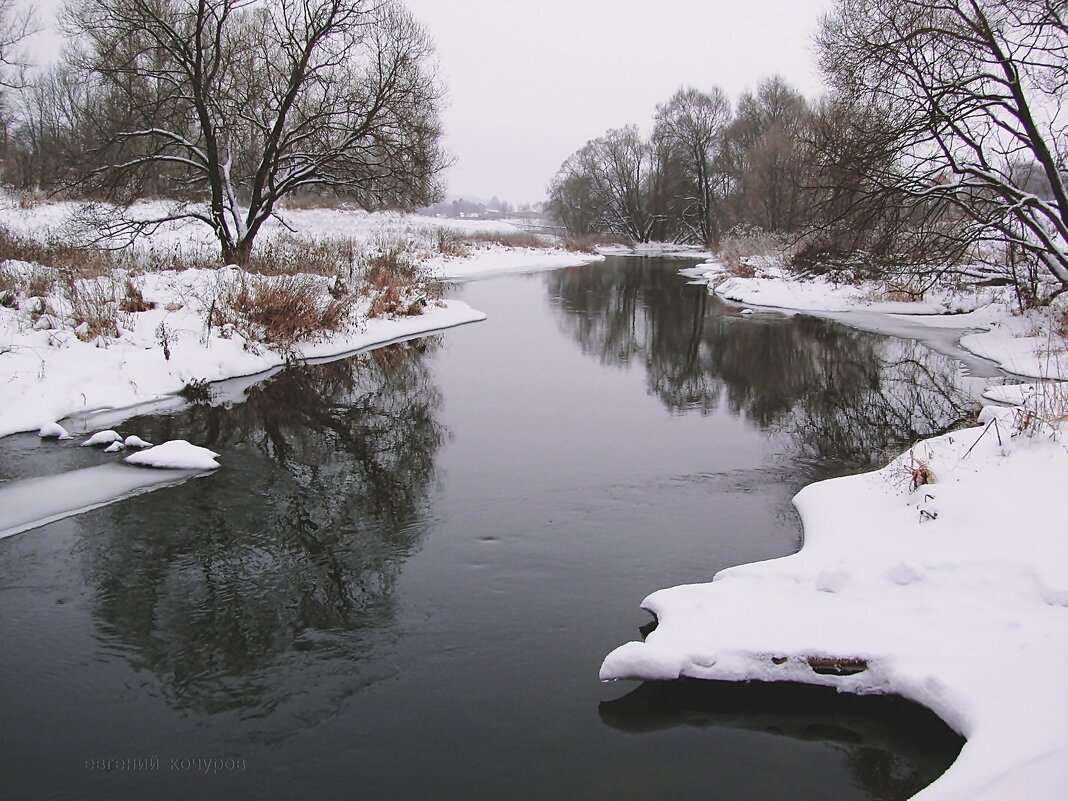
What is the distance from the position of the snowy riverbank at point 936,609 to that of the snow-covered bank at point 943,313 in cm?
682

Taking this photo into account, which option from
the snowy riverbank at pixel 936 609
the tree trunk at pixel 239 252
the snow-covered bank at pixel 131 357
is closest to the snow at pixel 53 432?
the snow-covered bank at pixel 131 357

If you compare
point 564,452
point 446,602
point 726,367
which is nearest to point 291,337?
point 564,452

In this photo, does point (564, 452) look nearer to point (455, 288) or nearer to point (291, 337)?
point (291, 337)

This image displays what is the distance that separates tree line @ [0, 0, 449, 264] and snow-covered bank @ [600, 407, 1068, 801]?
15652 mm

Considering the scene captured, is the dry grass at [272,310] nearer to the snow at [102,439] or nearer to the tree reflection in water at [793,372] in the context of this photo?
the snow at [102,439]

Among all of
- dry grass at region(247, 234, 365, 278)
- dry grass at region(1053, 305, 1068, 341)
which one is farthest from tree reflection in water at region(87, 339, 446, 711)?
dry grass at region(1053, 305, 1068, 341)

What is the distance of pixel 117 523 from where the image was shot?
648cm

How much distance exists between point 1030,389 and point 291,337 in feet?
40.1

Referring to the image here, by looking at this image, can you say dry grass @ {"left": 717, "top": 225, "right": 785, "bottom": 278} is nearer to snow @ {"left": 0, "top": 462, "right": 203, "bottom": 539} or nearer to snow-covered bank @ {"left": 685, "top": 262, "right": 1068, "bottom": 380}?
snow-covered bank @ {"left": 685, "top": 262, "right": 1068, "bottom": 380}

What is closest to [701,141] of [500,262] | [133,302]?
[500,262]

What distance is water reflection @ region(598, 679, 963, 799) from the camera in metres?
3.80

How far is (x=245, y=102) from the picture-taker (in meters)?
17.8

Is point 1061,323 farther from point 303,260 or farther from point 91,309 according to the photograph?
point 91,309

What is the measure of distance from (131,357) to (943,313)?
1989cm
